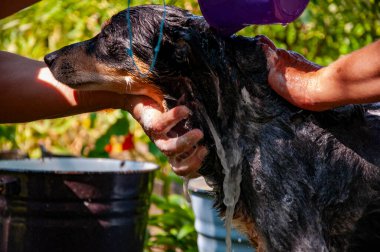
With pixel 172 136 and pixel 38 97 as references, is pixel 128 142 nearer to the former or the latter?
pixel 38 97

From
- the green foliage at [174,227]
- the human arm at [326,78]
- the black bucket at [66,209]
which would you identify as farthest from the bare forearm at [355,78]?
the green foliage at [174,227]

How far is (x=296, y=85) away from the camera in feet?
10.4

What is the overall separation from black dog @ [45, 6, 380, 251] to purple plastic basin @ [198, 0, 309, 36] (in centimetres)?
14

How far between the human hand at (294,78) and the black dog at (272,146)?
45 millimetres

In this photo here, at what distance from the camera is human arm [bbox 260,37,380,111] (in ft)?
9.52

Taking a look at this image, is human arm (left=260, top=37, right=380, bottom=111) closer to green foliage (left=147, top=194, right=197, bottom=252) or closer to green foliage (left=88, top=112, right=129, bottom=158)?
green foliage (left=147, top=194, right=197, bottom=252)

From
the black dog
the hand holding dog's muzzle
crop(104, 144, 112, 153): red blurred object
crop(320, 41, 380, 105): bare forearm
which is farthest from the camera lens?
crop(104, 144, 112, 153): red blurred object

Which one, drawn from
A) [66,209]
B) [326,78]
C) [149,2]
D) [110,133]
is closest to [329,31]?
[149,2]

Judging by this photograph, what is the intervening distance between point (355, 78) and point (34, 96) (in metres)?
1.74

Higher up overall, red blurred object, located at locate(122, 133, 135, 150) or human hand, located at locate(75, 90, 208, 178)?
human hand, located at locate(75, 90, 208, 178)

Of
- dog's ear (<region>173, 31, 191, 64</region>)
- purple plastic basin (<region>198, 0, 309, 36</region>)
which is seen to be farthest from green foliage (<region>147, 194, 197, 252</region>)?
purple plastic basin (<region>198, 0, 309, 36</region>)

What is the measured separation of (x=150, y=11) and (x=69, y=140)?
473 centimetres

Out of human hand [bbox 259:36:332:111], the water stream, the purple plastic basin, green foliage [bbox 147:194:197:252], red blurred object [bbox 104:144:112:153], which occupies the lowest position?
green foliage [bbox 147:194:197:252]

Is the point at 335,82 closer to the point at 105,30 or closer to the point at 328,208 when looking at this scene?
the point at 328,208
